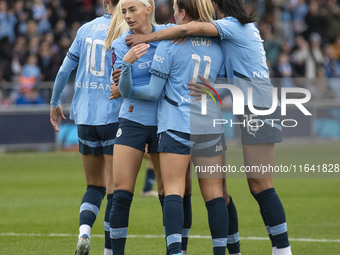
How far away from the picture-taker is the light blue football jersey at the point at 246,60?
253 inches

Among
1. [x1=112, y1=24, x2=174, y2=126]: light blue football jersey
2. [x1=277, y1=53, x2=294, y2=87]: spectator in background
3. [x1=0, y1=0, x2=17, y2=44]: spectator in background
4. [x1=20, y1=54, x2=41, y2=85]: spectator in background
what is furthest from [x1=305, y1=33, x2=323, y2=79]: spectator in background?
[x1=112, y1=24, x2=174, y2=126]: light blue football jersey

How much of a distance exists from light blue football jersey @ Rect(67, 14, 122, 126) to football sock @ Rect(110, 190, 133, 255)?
3.17ft

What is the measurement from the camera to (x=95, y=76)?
7188mm

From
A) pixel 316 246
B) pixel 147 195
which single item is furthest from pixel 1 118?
pixel 316 246

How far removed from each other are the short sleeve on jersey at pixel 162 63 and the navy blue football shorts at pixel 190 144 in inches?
19.0

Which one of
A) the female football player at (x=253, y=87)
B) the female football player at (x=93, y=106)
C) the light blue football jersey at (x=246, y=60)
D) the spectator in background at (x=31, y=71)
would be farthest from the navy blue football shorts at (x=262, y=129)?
the spectator in background at (x=31, y=71)

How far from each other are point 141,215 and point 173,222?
469cm

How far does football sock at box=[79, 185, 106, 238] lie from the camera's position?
7129mm

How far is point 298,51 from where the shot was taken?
25953mm

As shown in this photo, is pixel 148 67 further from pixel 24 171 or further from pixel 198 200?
pixel 24 171

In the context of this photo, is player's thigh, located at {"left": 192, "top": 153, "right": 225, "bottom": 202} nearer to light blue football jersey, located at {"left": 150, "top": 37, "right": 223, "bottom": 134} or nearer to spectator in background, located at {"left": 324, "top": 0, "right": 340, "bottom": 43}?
light blue football jersey, located at {"left": 150, "top": 37, "right": 223, "bottom": 134}

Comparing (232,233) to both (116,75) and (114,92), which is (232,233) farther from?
(116,75)

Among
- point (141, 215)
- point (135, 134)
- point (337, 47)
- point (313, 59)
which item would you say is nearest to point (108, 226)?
point (135, 134)

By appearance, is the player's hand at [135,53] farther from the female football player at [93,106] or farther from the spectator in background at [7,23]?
the spectator in background at [7,23]
